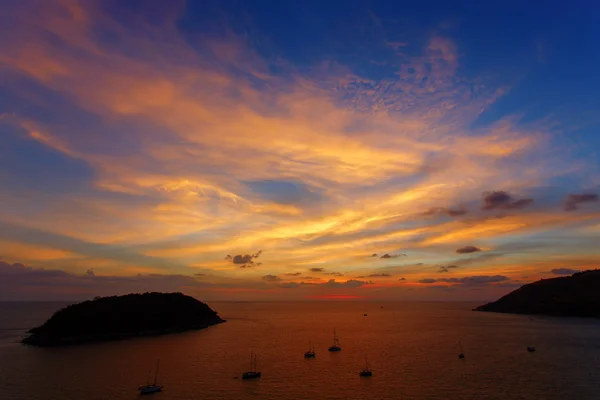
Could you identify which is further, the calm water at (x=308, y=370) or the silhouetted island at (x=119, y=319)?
the silhouetted island at (x=119, y=319)

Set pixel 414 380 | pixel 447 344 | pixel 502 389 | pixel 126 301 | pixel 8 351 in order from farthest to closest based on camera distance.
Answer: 1. pixel 126 301
2. pixel 447 344
3. pixel 8 351
4. pixel 414 380
5. pixel 502 389

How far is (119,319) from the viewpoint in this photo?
5723 inches

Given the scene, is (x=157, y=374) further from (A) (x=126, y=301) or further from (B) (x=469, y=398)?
(A) (x=126, y=301)

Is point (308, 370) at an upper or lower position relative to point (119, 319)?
lower

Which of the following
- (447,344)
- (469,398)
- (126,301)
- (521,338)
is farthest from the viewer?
(126,301)

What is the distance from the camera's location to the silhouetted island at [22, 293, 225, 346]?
4985 inches

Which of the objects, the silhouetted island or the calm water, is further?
the silhouetted island

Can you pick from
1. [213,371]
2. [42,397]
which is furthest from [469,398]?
[42,397]

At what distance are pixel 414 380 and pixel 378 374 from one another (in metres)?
8.72

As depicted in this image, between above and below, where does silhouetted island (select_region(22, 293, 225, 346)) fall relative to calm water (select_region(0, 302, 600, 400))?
above

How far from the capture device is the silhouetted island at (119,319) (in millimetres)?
Result: 126625

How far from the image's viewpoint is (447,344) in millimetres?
126188

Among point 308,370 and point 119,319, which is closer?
point 308,370

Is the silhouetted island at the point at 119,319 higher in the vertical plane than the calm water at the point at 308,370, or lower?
higher
